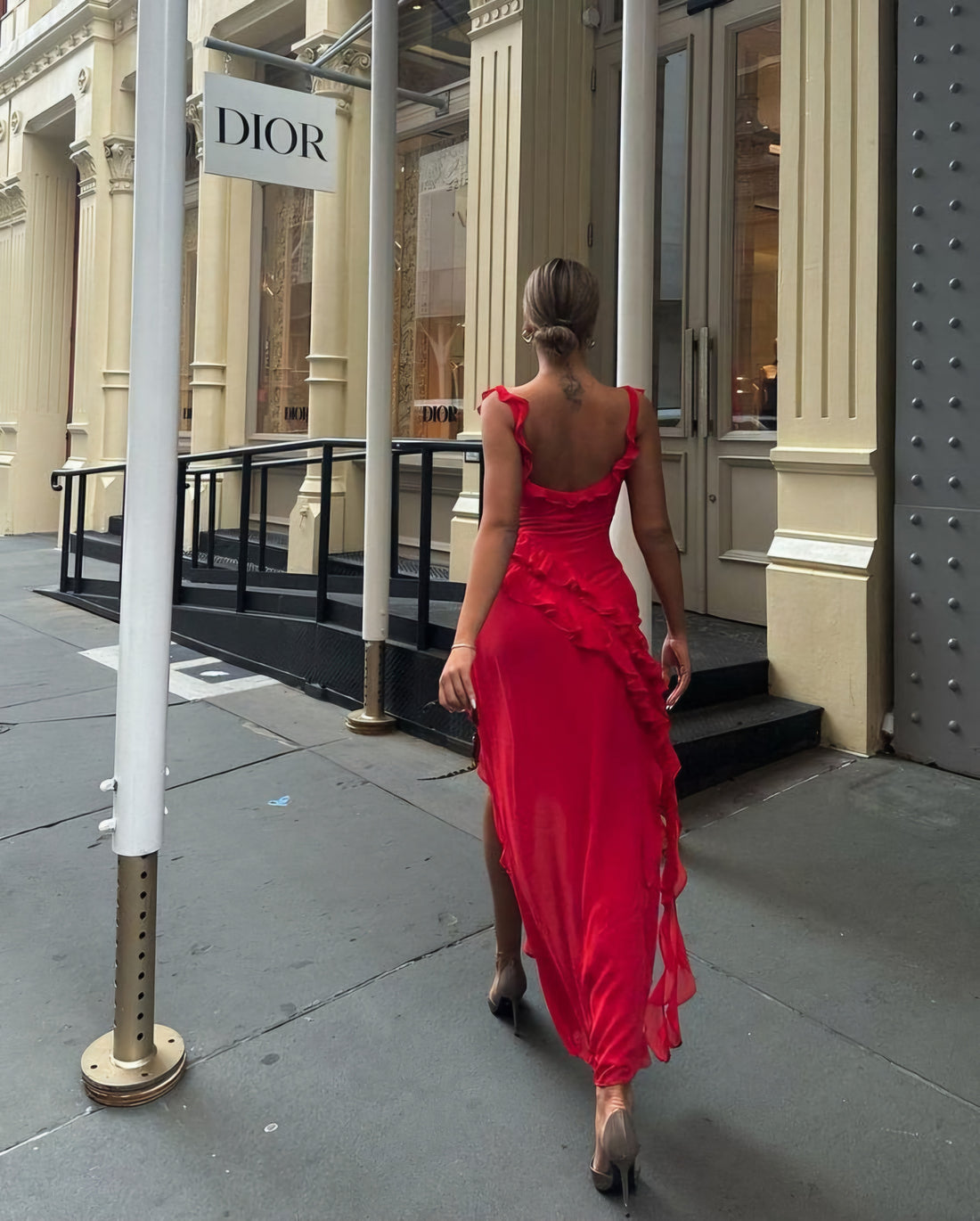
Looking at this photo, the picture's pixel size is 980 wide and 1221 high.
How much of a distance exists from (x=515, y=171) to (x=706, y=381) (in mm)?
1776

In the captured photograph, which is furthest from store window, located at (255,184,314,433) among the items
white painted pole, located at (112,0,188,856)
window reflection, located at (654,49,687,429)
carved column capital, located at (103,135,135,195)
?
white painted pole, located at (112,0,188,856)

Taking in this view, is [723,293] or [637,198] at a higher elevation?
[723,293]

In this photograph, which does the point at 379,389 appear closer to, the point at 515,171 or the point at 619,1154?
the point at 515,171

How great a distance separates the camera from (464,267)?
347 inches

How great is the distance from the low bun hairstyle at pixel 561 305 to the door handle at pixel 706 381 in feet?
13.1

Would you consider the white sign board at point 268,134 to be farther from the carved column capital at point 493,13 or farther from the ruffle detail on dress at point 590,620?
the ruffle detail on dress at point 590,620

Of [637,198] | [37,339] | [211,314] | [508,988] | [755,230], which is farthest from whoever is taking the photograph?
[37,339]

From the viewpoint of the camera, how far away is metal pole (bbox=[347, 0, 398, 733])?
4980 mm

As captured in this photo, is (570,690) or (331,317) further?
(331,317)

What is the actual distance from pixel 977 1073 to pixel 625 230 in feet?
8.72

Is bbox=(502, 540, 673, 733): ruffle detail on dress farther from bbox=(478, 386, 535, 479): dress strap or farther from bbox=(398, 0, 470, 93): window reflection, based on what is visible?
bbox=(398, 0, 470, 93): window reflection

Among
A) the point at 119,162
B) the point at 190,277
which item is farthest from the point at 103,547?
the point at 119,162

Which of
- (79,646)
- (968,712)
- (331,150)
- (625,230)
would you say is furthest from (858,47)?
(79,646)

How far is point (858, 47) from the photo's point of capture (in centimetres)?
485
